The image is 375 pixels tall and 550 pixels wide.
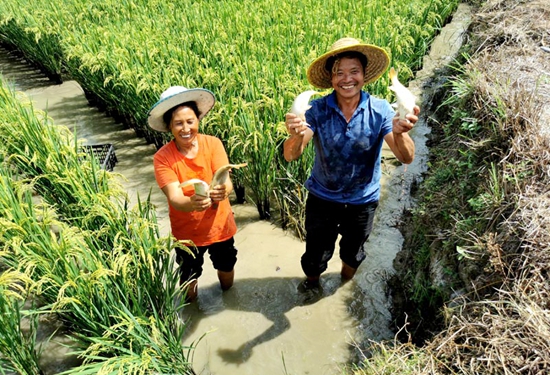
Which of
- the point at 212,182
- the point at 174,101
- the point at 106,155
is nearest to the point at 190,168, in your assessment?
the point at 212,182

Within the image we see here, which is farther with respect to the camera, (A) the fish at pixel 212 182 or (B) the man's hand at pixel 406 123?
(A) the fish at pixel 212 182

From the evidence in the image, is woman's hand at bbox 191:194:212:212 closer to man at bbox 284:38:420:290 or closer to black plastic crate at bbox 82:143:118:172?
man at bbox 284:38:420:290

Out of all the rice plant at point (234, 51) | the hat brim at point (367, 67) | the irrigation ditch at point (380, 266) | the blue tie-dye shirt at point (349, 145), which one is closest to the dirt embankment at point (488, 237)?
the irrigation ditch at point (380, 266)

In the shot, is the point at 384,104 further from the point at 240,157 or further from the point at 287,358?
the point at 287,358

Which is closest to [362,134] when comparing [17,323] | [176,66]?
[17,323]

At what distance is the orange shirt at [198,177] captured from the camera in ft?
6.89

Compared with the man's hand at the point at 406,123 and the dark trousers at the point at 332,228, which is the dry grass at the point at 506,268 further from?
the man's hand at the point at 406,123

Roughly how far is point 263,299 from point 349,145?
1.38 meters

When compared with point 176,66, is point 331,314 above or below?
below

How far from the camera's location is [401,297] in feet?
8.64

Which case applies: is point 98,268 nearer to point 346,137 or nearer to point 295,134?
point 295,134

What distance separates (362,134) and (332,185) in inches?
14.0

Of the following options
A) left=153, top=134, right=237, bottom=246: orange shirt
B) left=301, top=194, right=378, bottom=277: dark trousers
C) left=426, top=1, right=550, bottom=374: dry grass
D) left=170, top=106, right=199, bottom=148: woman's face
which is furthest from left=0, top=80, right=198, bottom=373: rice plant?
left=426, top=1, right=550, bottom=374: dry grass

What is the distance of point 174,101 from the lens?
2025 mm
